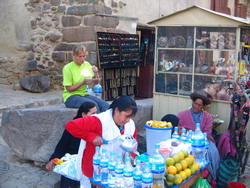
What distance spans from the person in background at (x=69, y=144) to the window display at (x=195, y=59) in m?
2.22

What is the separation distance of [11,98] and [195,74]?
3.94m

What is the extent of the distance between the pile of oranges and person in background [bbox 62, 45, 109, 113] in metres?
1.93

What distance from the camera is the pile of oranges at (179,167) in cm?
279

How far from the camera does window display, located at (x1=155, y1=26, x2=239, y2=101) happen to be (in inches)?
193

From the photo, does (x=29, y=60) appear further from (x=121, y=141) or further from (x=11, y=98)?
(x=121, y=141)

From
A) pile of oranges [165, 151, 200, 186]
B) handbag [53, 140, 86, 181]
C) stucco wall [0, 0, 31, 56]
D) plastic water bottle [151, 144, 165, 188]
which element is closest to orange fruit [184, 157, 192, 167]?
pile of oranges [165, 151, 200, 186]

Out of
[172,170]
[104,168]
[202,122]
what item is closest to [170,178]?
[172,170]

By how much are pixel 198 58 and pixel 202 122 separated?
4.23 feet

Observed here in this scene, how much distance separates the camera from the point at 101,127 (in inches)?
113

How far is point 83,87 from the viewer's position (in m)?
4.81

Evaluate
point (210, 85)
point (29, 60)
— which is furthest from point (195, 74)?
point (29, 60)

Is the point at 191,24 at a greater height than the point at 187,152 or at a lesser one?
greater

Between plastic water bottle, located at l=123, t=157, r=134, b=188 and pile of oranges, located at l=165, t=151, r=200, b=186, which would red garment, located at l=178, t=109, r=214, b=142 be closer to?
pile of oranges, located at l=165, t=151, r=200, b=186

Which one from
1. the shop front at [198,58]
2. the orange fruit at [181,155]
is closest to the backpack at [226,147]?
the shop front at [198,58]
